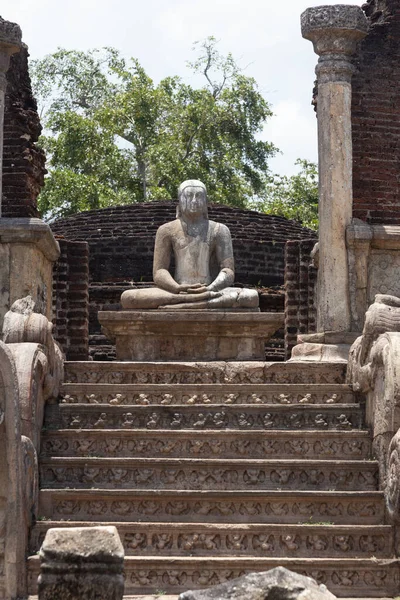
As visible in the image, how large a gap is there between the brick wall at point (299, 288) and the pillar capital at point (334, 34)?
10.4ft

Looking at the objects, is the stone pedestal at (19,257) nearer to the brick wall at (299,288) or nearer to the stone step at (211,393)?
the stone step at (211,393)

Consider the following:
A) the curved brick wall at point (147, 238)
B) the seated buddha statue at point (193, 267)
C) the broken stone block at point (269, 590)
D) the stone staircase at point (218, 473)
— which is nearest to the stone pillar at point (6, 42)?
the seated buddha statue at point (193, 267)

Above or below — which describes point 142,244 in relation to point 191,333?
above

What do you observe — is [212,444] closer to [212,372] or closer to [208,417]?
[208,417]

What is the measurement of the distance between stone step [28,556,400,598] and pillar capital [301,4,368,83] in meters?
Answer: 5.04

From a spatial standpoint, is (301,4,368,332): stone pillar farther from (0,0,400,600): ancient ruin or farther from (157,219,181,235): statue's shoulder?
(157,219,181,235): statue's shoulder

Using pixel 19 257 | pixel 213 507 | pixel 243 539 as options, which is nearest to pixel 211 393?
pixel 213 507

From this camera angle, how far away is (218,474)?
9.18 meters

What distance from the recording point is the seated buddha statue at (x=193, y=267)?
37.7 feet

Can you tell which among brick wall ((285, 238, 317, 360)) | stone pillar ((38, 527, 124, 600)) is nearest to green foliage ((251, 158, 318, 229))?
brick wall ((285, 238, 317, 360))

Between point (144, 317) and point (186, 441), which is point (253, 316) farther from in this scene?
point (186, 441)

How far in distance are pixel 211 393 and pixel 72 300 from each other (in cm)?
567

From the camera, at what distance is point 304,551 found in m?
8.73

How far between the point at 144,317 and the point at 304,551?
3.16 metres
